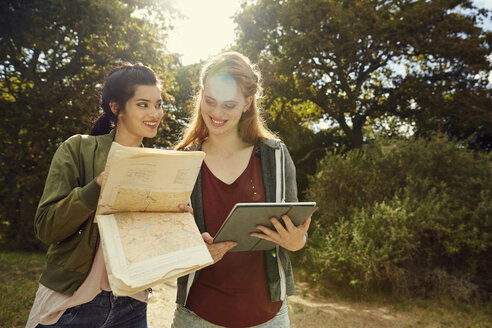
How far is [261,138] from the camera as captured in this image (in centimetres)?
195

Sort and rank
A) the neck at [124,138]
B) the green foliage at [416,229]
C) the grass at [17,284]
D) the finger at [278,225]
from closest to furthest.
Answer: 1. the finger at [278,225]
2. the neck at [124,138]
3. the grass at [17,284]
4. the green foliage at [416,229]

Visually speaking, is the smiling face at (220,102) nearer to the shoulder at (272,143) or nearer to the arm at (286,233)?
the shoulder at (272,143)

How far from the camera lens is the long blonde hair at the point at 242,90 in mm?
1838

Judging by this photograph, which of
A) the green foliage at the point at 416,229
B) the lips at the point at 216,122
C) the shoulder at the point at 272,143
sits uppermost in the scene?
the lips at the point at 216,122

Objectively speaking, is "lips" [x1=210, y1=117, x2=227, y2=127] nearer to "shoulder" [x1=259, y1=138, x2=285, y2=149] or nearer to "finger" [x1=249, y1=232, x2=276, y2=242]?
"shoulder" [x1=259, y1=138, x2=285, y2=149]

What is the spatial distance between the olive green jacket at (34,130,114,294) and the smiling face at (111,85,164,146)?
245 millimetres

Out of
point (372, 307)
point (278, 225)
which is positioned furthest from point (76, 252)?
point (372, 307)

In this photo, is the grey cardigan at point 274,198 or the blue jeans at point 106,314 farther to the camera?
the grey cardigan at point 274,198

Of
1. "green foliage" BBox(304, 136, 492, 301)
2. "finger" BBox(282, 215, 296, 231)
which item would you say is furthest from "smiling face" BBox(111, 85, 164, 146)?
"green foliage" BBox(304, 136, 492, 301)

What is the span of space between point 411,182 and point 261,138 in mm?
5847

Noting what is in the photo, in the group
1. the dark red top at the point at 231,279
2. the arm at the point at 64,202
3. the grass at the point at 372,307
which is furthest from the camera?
the grass at the point at 372,307

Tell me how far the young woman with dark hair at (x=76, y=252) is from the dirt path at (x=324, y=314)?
3475mm

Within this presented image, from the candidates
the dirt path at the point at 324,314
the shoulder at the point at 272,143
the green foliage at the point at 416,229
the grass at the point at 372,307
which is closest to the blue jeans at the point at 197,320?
the shoulder at the point at 272,143

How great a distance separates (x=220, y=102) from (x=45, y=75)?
329 inches
